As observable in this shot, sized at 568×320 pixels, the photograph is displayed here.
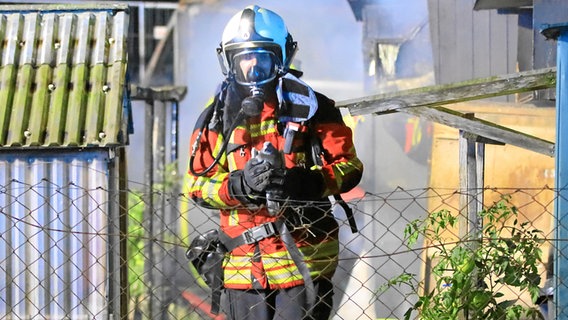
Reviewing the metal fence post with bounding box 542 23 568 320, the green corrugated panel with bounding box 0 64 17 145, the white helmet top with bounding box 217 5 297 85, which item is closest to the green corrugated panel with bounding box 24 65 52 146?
the green corrugated panel with bounding box 0 64 17 145

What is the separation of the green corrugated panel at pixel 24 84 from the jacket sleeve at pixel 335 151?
164 cm

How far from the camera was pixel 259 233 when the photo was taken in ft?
14.6

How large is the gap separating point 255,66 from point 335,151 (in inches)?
23.6

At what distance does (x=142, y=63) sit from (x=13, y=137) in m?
15.4

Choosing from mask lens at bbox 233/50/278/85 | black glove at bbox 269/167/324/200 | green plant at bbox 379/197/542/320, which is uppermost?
mask lens at bbox 233/50/278/85

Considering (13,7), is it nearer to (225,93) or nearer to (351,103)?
(225,93)

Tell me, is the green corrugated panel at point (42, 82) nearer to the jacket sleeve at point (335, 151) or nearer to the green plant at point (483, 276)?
the jacket sleeve at point (335, 151)

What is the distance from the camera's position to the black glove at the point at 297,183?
167 inches

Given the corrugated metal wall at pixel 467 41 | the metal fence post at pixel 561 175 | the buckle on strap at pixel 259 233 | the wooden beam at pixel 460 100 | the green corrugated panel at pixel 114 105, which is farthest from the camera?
the corrugated metal wall at pixel 467 41

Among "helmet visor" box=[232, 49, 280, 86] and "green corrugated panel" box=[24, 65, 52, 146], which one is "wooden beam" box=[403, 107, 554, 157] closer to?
"helmet visor" box=[232, 49, 280, 86]

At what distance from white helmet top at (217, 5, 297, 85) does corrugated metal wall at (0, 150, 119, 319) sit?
2.83ft

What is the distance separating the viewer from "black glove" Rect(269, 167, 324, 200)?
13.9 feet

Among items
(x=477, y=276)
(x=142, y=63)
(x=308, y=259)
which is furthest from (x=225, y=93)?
(x=142, y=63)

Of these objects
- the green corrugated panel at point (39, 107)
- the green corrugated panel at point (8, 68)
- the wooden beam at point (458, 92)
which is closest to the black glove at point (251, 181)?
the wooden beam at point (458, 92)
